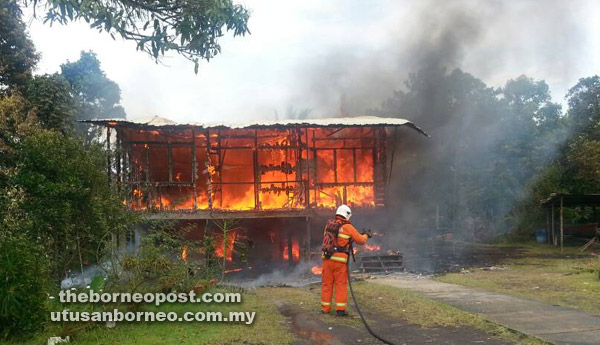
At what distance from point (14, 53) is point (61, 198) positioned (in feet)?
50.1

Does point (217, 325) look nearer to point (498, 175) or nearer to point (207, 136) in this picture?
point (207, 136)

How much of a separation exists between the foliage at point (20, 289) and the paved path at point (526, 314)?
5968 millimetres

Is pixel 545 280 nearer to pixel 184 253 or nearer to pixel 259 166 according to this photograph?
pixel 184 253

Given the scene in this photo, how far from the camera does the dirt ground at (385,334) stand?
6257 mm

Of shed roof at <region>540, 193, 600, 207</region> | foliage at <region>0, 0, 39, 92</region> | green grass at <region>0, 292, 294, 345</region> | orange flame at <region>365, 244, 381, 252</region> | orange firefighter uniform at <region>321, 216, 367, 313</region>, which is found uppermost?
foliage at <region>0, 0, 39, 92</region>

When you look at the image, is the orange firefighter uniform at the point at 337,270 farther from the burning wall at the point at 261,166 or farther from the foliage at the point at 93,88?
the foliage at the point at 93,88

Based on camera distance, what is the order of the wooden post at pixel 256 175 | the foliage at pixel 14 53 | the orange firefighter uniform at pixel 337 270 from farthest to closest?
the foliage at pixel 14 53 → the wooden post at pixel 256 175 → the orange firefighter uniform at pixel 337 270

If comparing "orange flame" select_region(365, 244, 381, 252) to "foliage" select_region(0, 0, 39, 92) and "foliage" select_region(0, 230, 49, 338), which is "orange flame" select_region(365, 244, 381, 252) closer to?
"foliage" select_region(0, 230, 49, 338)

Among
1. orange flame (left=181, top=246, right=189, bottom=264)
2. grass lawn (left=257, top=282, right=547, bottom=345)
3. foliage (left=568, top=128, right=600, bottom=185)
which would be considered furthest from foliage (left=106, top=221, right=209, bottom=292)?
foliage (left=568, top=128, right=600, bottom=185)

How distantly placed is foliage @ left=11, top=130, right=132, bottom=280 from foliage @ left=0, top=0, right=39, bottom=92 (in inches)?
549

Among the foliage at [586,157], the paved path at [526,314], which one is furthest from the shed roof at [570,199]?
the paved path at [526,314]

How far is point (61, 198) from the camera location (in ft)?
23.2

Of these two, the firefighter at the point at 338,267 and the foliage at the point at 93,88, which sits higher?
the foliage at the point at 93,88

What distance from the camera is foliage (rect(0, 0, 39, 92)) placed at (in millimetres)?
19031
